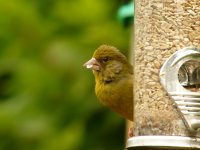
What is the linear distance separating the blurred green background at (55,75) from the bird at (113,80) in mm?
2214

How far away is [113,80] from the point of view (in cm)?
775

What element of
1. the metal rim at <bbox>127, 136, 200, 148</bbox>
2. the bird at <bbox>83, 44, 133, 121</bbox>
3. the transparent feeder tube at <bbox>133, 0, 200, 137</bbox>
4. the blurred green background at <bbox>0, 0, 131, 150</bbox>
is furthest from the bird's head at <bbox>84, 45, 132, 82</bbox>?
the blurred green background at <bbox>0, 0, 131, 150</bbox>

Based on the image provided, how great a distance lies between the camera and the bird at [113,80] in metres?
7.64

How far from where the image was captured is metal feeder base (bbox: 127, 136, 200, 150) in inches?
267

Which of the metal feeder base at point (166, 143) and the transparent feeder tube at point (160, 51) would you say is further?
Result: the transparent feeder tube at point (160, 51)

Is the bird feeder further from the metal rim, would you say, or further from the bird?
the bird

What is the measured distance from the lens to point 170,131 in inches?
272

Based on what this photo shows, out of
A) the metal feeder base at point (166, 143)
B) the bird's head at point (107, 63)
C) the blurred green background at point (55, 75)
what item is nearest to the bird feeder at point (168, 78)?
the metal feeder base at point (166, 143)

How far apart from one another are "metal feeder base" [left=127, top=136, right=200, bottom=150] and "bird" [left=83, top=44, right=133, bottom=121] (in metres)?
0.75

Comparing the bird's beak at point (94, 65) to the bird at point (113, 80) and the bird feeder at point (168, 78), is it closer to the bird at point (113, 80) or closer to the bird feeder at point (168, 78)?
the bird at point (113, 80)

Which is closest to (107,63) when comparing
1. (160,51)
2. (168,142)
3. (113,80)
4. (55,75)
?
(113,80)

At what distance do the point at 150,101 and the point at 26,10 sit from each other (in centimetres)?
347

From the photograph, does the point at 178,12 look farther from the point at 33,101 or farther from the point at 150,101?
the point at 33,101

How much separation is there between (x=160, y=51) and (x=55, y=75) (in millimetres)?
3230
